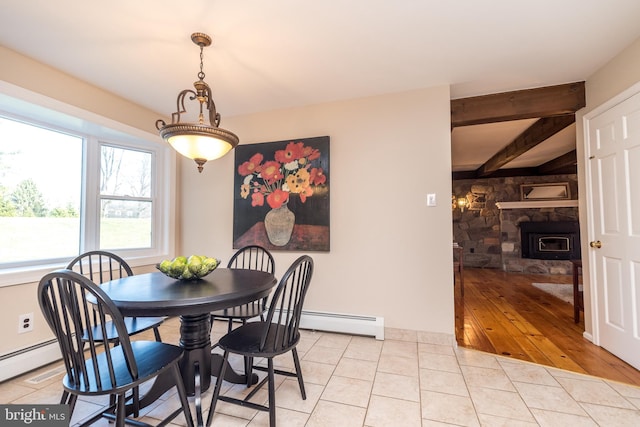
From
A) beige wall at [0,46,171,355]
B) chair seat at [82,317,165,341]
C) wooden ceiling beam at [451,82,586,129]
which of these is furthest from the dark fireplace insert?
beige wall at [0,46,171,355]

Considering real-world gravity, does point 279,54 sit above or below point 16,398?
above

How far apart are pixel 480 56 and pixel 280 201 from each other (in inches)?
85.6

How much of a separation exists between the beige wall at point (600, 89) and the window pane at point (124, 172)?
4.51 m

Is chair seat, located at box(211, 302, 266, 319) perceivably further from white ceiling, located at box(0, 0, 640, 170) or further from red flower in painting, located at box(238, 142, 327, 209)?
white ceiling, located at box(0, 0, 640, 170)

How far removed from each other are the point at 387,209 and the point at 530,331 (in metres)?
1.93

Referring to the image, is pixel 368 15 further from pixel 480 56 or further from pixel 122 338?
pixel 122 338

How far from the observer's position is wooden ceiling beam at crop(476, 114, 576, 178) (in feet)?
10.6

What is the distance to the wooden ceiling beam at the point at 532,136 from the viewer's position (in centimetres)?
323

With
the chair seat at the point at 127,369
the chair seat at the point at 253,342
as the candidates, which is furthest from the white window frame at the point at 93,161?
the chair seat at the point at 253,342

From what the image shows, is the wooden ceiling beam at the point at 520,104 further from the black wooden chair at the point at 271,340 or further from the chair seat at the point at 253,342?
the chair seat at the point at 253,342

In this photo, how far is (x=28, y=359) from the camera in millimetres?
2141

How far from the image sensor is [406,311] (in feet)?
8.86

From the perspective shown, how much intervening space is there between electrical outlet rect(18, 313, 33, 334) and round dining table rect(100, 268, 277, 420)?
1085 millimetres

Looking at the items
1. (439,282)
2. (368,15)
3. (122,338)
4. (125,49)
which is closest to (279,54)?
(368,15)
